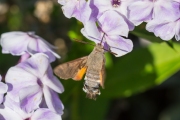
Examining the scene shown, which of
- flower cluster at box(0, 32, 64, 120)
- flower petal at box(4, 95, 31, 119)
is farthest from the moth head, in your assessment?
flower petal at box(4, 95, 31, 119)

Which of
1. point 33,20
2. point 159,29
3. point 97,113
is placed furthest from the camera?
point 33,20

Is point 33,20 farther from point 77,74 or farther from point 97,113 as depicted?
point 77,74

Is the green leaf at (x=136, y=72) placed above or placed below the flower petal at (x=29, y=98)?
below

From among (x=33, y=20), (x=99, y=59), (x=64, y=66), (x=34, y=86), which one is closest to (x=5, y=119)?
(x=34, y=86)

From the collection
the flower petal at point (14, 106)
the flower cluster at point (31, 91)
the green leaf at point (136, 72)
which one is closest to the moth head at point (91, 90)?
the flower cluster at point (31, 91)

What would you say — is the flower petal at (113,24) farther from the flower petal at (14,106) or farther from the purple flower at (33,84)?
the flower petal at (14,106)

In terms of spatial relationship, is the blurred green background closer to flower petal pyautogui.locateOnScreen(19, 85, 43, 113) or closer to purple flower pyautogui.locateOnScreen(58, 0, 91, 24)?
purple flower pyautogui.locateOnScreen(58, 0, 91, 24)
